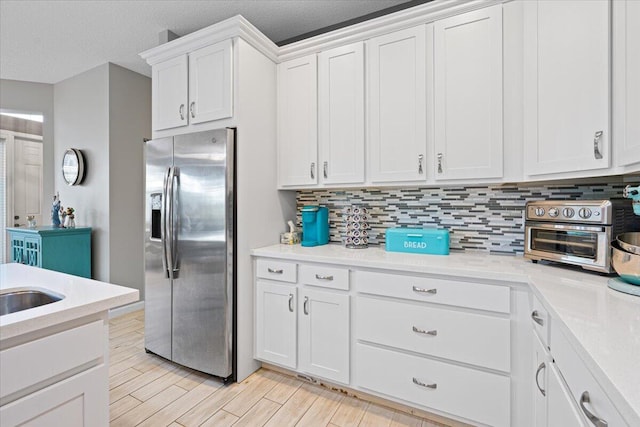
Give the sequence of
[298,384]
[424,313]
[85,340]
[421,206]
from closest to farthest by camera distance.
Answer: [85,340] → [424,313] → [298,384] → [421,206]

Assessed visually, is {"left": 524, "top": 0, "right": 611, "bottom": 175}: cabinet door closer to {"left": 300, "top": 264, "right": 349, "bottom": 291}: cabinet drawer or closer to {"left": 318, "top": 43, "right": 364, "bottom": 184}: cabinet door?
{"left": 318, "top": 43, "right": 364, "bottom": 184}: cabinet door

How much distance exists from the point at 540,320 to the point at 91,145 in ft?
14.7

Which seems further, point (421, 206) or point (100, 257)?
point (100, 257)

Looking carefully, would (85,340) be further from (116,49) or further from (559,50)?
(116,49)

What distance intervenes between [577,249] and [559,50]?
99 centimetres

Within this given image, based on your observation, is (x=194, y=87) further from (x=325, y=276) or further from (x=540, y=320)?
(x=540, y=320)

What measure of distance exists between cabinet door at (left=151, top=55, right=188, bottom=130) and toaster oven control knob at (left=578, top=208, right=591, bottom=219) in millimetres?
2577

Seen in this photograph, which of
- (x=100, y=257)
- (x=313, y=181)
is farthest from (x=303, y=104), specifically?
(x=100, y=257)

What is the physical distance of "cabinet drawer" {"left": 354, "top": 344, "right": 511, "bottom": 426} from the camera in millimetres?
1532

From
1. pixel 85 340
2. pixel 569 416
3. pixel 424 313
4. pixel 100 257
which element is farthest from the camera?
pixel 100 257

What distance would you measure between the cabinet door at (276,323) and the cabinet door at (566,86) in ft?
5.59

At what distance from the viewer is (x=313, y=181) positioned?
2.38 meters

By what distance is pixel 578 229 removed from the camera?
146 centimetres

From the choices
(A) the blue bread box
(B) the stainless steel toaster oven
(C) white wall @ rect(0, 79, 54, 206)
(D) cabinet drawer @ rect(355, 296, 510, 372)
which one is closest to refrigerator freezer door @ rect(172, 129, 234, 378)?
(D) cabinet drawer @ rect(355, 296, 510, 372)
